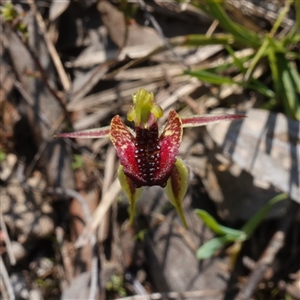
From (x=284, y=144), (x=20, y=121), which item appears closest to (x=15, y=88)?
(x=20, y=121)

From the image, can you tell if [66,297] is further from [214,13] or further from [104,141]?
[214,13]

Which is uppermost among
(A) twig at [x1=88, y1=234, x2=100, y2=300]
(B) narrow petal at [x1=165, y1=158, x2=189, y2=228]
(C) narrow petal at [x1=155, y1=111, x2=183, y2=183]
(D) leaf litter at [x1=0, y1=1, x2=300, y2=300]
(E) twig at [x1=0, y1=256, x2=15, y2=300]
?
(C) narrow petal at [x1=155, y1=111, x2=183, y2=183]

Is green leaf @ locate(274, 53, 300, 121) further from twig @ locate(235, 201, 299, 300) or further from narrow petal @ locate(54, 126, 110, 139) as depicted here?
narrow petal @ locate(54, 126, 110, 139)

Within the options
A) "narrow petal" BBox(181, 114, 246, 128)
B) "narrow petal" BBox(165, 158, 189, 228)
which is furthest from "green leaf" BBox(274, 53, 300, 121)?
"narrow petal" BBox(165, 158, 189, 228)

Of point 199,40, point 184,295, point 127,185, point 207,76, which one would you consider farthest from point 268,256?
point 199,40

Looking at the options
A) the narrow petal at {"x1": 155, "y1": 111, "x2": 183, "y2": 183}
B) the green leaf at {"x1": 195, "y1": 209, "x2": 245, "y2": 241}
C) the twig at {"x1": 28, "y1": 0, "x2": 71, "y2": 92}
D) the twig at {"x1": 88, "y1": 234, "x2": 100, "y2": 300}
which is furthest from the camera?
the twig at {"x1": 28, "y1": 0, "x2": 71, "y2": 92}

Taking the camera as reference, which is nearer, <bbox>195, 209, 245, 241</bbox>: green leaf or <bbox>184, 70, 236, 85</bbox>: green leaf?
<bbox>195, 209, 245, 241</bbox>: green leaf

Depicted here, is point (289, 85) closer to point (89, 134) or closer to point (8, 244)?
point (89, 134)

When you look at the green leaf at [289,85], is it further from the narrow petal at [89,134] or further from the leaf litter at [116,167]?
the narrow petal at [89,134]
